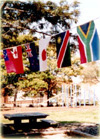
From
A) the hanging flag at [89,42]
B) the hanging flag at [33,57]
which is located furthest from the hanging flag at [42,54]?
the hanging flag at [89,42]

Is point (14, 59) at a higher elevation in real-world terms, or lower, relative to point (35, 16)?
lower

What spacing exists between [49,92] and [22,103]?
21.0ft

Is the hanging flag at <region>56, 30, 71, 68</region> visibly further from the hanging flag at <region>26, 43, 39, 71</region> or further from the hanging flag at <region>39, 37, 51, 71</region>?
the hanging flag at <region>26, 43, 39, 71</region>

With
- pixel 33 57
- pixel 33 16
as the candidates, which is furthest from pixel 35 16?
pixel 33 57

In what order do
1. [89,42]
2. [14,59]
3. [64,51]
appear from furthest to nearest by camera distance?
1. [14,59]
2. [64,51]
3. [89,42]

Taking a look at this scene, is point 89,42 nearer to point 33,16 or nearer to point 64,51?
point 64,51

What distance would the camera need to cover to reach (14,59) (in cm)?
690

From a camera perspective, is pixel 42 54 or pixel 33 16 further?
pixel 33 16

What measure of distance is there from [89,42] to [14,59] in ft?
8.95

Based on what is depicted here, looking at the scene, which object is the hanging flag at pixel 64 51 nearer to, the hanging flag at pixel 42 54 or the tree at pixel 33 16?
the hanging flag at pixel 42 54

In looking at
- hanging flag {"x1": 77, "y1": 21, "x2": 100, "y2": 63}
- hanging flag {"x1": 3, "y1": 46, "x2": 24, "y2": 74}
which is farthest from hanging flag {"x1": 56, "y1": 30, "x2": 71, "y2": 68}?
hanging flag {"x1": 3, "y1": 46, "x2": 24, "y2": 74}

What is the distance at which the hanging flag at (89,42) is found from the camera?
17.1 feet

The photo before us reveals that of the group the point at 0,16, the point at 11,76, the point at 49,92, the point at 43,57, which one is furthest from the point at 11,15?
the point at 49,92

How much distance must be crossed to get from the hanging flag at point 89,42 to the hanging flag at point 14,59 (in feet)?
7.26
